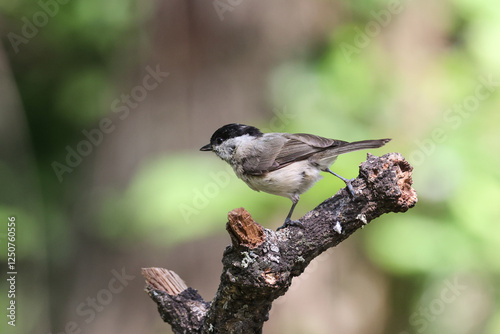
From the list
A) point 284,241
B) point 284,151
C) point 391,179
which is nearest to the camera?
point 391,179

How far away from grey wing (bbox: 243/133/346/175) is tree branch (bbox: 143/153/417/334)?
0.71 m

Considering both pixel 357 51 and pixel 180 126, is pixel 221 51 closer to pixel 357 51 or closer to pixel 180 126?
pixel 180 126

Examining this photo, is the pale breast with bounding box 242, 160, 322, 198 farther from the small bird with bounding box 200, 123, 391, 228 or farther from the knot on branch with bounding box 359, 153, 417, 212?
the knot on branch with bounding box 359, 153, 417, 212

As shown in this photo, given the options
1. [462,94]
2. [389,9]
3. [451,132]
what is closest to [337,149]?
[451,132]

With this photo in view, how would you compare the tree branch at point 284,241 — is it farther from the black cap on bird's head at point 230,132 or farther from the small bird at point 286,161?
the black cap on bird's head at point 230,132

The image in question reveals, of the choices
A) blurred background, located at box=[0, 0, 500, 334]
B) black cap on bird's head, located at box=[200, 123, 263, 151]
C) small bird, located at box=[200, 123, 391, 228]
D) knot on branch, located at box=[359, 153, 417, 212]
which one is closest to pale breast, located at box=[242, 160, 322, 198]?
small bird, located at box=[200, 123, 391, 228]

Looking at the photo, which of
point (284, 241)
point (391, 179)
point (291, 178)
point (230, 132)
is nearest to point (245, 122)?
point (230, 132)

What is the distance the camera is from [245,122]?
15.8ft

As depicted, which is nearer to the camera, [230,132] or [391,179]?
[391,179]

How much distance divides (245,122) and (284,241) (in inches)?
96.8

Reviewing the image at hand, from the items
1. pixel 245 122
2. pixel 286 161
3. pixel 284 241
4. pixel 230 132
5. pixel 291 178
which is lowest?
pixel 284 241

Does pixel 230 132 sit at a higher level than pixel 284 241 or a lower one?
higher

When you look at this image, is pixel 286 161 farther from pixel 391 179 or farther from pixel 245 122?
pixel 245 122

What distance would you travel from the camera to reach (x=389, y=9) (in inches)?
197
